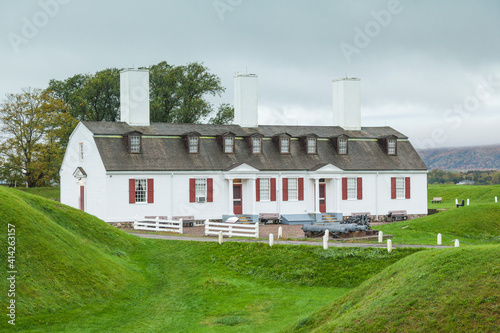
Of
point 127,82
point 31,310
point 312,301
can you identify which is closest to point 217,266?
point 312,301

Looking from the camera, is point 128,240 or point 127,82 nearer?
point 128,240

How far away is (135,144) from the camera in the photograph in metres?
41.7

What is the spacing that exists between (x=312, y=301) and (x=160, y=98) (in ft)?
142

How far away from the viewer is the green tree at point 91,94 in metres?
62.1

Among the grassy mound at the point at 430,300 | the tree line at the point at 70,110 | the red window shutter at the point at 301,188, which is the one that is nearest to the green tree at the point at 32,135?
the tree line at the point at 70,110

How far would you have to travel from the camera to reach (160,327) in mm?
19703

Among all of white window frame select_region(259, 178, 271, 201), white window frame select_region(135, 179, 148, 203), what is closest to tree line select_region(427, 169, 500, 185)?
white window frame select_region(259, 178, 271, 201)

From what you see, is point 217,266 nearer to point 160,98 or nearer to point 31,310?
point 31,310

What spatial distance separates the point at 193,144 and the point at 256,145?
4.65 m

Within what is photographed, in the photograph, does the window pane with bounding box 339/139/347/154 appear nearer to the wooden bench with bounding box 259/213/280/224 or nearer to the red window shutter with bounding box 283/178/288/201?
the red window shutter with bounding box 283/178/288/201

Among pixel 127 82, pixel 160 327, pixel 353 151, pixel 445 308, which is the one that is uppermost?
pixel 127 82

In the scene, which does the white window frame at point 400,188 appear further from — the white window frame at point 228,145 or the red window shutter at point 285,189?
the white window frame at point 228,145

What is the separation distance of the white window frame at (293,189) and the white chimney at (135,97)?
1083cm

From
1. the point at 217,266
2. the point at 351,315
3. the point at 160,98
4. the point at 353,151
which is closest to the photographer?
the point at 351,315
